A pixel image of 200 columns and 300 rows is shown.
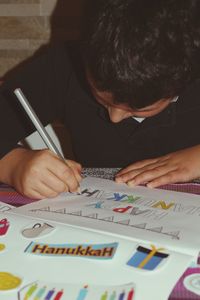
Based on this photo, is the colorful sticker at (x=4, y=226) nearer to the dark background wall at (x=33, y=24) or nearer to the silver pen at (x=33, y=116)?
the silver pen at (x=33, y=116)

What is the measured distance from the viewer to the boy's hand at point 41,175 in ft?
1.91

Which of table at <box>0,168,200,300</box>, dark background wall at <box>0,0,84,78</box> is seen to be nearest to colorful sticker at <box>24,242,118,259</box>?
table at <box>0,168,200,300</box>

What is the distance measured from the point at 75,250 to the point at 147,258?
0.22 feet

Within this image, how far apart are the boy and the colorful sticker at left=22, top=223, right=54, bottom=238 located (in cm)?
11

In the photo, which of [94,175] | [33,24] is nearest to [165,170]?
[94,175]

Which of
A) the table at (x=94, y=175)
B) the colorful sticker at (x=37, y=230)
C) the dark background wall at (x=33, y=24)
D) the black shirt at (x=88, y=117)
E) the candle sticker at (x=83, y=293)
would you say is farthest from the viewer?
the dark background wall at (x=33, y=24)

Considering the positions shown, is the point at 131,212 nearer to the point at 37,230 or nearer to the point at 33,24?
the point at 37,230

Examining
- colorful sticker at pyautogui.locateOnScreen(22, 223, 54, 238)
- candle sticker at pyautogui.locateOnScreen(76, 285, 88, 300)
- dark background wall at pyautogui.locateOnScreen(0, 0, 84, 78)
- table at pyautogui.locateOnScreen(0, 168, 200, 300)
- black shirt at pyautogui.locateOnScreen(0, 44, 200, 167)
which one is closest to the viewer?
candle sticker at pyautogui.locateOnScreen(76, 285, 88, 300)

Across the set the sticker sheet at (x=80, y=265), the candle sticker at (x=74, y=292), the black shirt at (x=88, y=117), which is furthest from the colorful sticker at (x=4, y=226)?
the black shirt at (x=88, y=117)

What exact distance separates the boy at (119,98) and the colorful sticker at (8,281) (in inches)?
7.9

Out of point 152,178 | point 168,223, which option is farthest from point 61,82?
point 168,223

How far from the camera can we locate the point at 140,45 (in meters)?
0.52

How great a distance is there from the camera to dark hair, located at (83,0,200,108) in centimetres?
52

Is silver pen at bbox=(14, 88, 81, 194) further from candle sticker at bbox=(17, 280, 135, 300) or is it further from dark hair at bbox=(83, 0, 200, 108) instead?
candle sticker at bbox=(17, 280, 135, 300)
